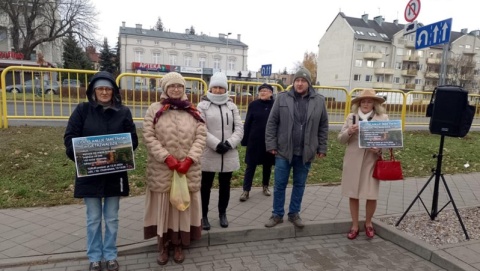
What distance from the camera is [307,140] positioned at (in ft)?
13.9

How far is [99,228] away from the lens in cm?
346

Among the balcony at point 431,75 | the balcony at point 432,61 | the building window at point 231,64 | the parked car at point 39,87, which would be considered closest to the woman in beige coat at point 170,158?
the parked car at point 39,87

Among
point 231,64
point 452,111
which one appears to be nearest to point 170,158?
point 452,111

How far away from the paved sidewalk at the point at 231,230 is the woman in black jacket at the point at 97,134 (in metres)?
0.37

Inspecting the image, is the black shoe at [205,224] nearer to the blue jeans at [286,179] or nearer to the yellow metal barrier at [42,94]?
the blue jeans at [286,179]

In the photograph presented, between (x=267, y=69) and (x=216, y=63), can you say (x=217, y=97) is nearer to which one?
(x=267, y=69)

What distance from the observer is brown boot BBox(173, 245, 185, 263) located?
12.2ft

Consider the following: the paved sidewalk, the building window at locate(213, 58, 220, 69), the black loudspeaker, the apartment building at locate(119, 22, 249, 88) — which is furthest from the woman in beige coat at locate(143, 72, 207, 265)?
the building window at locate(213, 58, 220, 69)

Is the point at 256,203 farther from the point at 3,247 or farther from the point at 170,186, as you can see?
the point at 3,247

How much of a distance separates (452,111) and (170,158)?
3.55 m

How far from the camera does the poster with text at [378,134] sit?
420cm

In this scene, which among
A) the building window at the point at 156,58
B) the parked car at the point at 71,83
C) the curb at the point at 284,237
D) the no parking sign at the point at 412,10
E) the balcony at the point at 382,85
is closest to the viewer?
the curb at the point at 284,237

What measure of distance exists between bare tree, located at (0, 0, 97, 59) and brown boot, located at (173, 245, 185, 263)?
1585 inches

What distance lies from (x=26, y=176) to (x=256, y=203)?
3.82 meters
